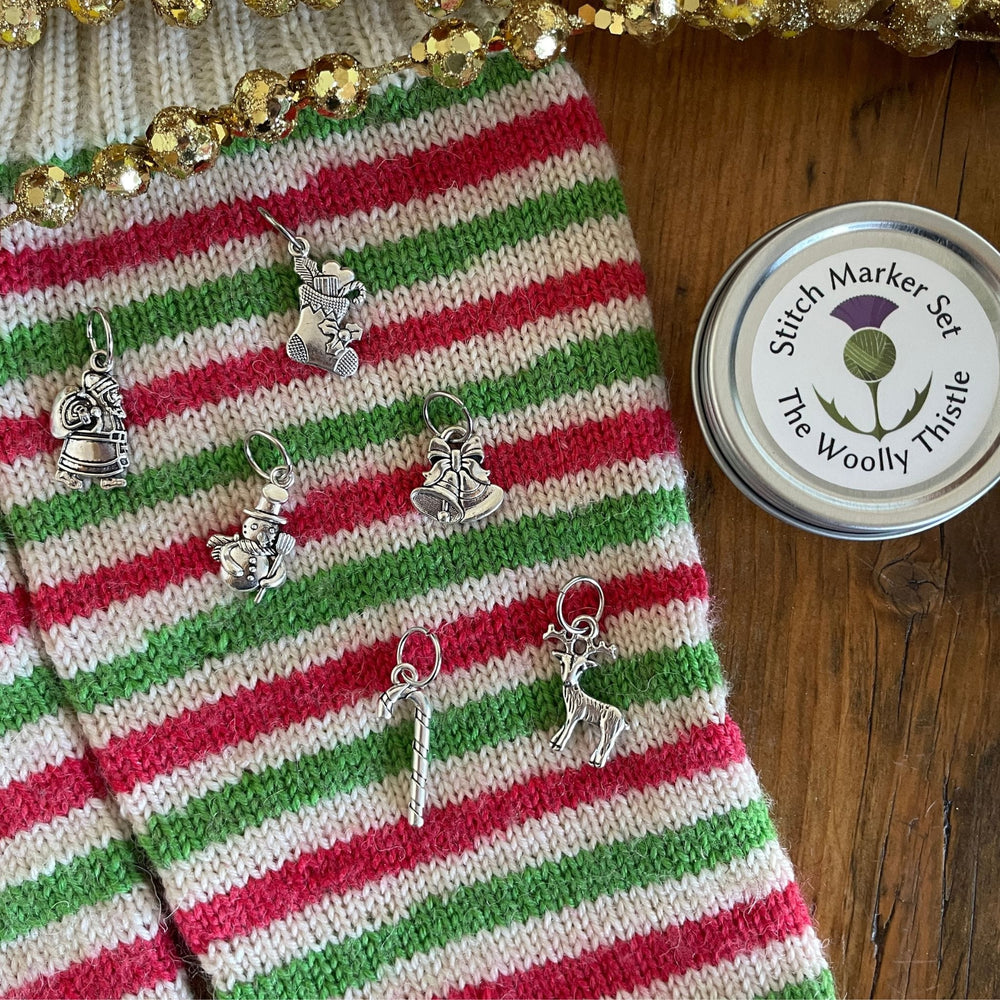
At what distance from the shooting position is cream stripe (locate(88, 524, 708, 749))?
76cm

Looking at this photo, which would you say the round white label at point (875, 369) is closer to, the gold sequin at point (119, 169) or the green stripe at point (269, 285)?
the green stripe at point (269, 285)

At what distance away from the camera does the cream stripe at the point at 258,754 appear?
758 mm

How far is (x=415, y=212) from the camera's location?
761mm

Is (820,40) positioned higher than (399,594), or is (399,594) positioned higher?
(820,40)

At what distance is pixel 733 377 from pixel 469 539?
234 mm

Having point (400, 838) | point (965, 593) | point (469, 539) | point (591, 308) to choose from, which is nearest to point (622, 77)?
point (591, 308)

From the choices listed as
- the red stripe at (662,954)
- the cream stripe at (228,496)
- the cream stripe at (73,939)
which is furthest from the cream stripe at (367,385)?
the red stripe at (662,954)

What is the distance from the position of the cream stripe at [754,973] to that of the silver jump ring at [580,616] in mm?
271

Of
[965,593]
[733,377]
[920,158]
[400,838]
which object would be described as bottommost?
[400,838]

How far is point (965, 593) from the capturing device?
32.7 inches

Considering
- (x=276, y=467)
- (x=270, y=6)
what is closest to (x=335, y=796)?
(x=276, y=467)

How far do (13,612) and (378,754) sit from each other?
30 centimetres

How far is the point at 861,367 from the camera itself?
748 millimetres

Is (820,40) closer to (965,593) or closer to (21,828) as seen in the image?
(965,593)
